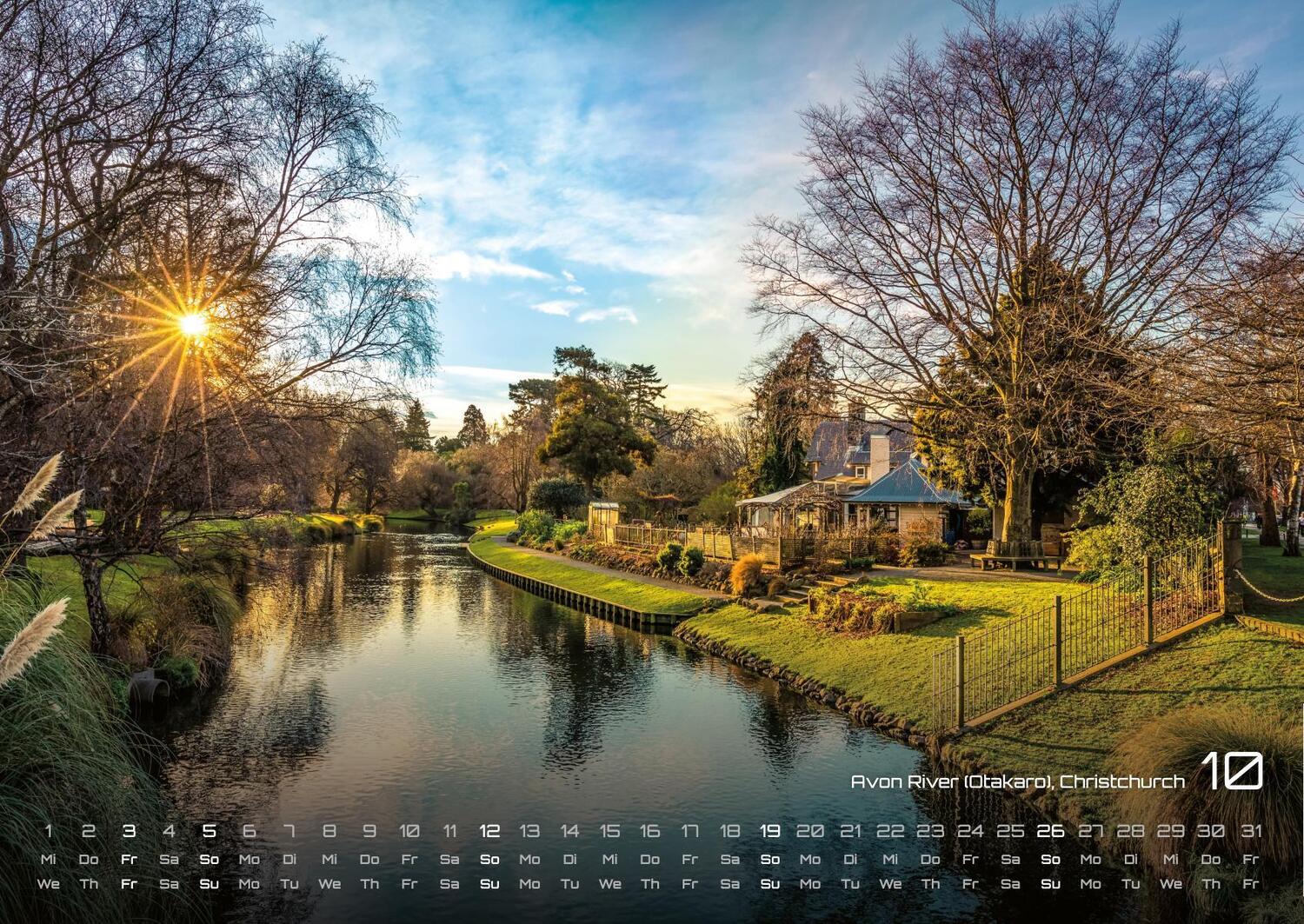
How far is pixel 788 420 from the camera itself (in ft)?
86.8

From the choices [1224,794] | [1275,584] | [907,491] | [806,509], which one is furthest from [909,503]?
[1224,794]

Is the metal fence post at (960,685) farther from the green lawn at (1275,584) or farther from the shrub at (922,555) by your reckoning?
the shrub at (922,555)

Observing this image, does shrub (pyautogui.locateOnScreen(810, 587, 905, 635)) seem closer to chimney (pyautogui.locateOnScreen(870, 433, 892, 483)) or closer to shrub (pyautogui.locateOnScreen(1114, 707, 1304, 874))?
shrub (pyautogui.locateOnScreen(1114, 707, 1304, 874))

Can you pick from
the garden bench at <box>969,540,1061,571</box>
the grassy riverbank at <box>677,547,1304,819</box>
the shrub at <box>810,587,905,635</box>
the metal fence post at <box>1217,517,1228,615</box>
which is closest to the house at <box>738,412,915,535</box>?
the garden bench at <box>969,540,1061,571</box>

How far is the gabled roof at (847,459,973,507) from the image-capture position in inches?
1454

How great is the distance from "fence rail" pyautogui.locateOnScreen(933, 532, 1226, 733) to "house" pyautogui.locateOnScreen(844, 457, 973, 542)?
1953 centimetres

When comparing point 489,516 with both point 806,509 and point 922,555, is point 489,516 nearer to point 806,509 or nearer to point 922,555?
point 806,509

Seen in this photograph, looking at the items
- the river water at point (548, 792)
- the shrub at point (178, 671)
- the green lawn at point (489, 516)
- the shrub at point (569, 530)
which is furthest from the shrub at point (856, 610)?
the green lawn at point (489, 516)

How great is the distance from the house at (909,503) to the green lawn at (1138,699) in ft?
72.7

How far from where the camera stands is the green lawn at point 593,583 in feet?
89.4

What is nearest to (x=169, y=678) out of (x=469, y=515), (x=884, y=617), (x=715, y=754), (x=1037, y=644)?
(x=715, y=754)

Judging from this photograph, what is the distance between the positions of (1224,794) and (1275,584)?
1159 cm

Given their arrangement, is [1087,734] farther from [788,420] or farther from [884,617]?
[788,420]

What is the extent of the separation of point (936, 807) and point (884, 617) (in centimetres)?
882
